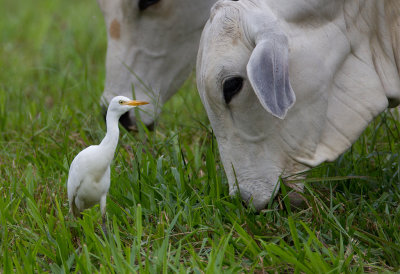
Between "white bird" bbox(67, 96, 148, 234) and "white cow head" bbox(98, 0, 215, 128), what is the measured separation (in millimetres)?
1004

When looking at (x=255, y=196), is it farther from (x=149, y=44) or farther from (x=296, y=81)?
(x=149, y=44)

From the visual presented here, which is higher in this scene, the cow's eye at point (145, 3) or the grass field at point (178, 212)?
the cow's eye at point (145, 3)

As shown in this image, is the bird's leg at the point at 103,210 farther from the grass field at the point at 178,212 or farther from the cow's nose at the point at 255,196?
the cow's nose at the point at 255,196

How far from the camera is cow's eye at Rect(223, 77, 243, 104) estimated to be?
9.09 feet

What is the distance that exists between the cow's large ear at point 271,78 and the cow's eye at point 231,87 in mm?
157

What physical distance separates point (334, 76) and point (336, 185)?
0.67 metres

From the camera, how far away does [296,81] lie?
9.18 ft

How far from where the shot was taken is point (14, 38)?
6945mm

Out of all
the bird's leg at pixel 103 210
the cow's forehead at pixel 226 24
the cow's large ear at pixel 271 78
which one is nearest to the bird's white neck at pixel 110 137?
the bird's leg at pixel 103 210

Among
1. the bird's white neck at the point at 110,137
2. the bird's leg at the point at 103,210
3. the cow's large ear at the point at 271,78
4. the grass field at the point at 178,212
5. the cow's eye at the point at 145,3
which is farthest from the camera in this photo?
the cow's eye at the point at 145,3

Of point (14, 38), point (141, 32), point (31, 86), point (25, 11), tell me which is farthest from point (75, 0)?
point (141, 32)

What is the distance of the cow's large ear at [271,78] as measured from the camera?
2.59 metres

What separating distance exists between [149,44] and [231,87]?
137cm

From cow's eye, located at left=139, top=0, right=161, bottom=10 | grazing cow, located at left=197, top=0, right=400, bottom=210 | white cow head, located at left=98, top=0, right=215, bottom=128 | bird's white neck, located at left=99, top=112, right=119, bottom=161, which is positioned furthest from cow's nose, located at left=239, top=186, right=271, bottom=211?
cow's eye, located at left=139, top=0, right=161, bottom=10
